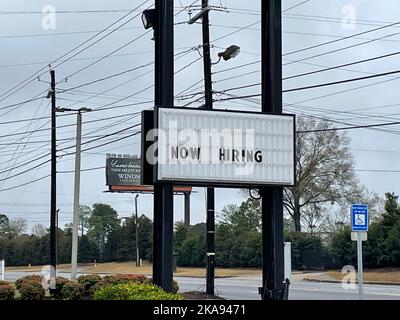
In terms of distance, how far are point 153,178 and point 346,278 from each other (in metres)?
29.5

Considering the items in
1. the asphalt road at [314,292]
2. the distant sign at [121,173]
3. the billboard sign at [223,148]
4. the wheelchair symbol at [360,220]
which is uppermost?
the distant sign at [121,173]

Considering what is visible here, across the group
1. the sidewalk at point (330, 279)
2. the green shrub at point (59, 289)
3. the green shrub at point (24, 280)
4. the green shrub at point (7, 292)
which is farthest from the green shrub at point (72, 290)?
the sidewalk at point (330, 279)

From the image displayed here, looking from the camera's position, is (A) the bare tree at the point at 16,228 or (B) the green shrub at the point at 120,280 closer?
(B) the green shrub at the point at 120,280

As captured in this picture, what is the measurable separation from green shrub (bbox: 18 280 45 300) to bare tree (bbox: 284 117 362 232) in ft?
32.0

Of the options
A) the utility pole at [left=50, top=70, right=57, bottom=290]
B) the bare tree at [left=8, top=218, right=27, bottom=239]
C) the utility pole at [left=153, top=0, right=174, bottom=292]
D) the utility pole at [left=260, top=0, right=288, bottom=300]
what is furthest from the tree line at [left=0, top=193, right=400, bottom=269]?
the utility pole at [left=153, top=0, right=174, bottom=292]

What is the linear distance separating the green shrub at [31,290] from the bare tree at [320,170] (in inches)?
384

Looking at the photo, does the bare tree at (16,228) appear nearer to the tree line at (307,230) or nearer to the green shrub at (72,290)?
the tree line at (307,230)

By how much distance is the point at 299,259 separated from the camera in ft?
152

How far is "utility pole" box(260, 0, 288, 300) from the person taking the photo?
13.2m

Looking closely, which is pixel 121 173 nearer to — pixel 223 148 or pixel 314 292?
pixel 314 292

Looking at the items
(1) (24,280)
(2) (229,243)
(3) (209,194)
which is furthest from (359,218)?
(2) (229,243)

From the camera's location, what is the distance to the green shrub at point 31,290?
22.8 m
